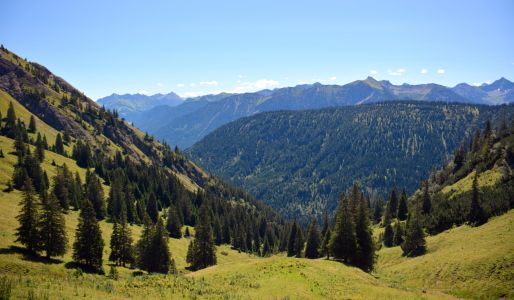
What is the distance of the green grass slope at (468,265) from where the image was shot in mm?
38094

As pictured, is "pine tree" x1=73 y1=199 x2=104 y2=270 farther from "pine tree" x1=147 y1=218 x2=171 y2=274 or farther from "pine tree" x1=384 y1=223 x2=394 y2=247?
"pine tree" x1=384 y1=223 x2=394 y2=247

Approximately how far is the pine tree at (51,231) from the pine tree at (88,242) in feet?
6.98

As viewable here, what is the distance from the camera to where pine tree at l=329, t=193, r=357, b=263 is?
54906mm

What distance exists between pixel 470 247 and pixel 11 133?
16232 cm

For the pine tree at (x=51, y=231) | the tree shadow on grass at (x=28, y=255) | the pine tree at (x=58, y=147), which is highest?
the pine tree at (x=58, y=147)

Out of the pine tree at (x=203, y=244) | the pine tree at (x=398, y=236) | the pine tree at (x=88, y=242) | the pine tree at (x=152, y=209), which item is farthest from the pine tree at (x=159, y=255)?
the pine tree at (x=398, y=236)

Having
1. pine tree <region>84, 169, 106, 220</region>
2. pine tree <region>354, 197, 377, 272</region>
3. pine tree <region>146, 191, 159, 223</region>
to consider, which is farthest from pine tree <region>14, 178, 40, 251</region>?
pine tree <region>146, 191, 159, 223</region>

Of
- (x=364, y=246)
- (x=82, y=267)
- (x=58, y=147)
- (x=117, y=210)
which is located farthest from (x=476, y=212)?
(x=58, y=147)

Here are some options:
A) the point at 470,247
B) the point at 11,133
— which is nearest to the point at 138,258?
the point at 470,247

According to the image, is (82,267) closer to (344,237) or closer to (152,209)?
(344,237)

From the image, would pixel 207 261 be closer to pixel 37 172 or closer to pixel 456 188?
pixel 37 172

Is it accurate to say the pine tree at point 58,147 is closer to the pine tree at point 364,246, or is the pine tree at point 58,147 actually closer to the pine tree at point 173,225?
the pine tree at point 173,225

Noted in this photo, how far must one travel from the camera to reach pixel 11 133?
381 feet

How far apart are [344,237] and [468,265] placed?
20.1 m
